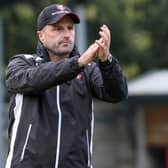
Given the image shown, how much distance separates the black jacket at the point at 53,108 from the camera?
604cm

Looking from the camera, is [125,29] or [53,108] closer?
[53,108]

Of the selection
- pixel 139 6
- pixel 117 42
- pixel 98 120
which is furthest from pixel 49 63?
pixel 139 6

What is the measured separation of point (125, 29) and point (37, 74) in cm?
1979

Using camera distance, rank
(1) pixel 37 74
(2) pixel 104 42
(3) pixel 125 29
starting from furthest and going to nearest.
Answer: (3) pixel 125 29, (1) pixel 37 74, (2) pixel 104 42

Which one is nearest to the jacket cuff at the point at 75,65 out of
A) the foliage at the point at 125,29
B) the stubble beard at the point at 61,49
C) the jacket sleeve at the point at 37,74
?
the jacket sleeve at the point at 37,74

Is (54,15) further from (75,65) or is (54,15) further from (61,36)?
(75,65)

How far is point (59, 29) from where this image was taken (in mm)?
6207

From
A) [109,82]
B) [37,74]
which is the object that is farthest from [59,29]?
[109,82]

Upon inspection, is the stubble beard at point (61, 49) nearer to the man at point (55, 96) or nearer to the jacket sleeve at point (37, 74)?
the man at point (55, 96)

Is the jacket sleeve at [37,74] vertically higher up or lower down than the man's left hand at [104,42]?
lower down

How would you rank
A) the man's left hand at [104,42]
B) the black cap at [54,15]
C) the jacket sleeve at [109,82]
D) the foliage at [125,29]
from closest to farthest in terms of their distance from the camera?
the man's left hand at [104,42] → the jacket sleeve at [109,82] → the black cap at [54,15] → the foliage at [125,29]

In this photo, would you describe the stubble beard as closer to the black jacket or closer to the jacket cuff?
the black jacket

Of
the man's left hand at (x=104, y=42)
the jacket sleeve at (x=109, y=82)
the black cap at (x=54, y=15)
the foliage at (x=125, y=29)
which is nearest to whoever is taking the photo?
the man's left hand at (x=104, y=42)

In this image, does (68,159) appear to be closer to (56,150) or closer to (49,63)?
(56,150)
